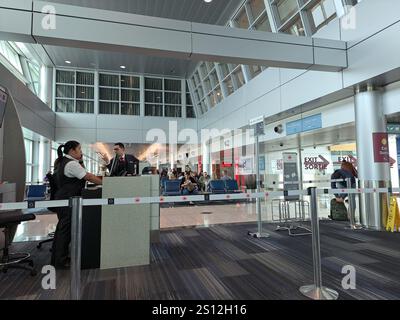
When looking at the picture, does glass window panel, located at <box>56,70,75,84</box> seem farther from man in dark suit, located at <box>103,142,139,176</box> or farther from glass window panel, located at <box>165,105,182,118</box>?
man in dark suit, located at <box>103,142,139,176</box>

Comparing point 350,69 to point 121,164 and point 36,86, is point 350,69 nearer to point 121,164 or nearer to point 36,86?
point 121,164

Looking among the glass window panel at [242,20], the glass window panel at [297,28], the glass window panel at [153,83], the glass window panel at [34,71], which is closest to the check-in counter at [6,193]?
the glass window panel at [297,28]

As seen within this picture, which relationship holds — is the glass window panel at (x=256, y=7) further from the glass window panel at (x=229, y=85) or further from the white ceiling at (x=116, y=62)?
the white ceiling at (x=116, y=62)

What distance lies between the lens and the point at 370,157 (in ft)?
18.0

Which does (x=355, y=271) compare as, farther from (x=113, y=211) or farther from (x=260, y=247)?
(x=113, y=211)

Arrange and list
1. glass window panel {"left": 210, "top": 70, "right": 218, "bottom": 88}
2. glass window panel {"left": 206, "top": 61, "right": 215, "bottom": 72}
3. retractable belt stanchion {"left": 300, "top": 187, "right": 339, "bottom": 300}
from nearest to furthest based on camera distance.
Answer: retractable belt stanchion {"left": 300, "top": 187, "right": 339, "bottom": 300}
glass window panel {"left": 206, "top": 61, "right": 215, "bottom": 72}
glass window panel {"left": 210, "top": 70, "right": 218, "bottom": 88}

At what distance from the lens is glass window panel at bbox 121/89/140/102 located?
1512cm

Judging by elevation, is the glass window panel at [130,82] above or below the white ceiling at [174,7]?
below

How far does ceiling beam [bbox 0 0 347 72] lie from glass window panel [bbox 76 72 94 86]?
11.3 m

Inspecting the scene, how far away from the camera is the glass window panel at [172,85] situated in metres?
15.9

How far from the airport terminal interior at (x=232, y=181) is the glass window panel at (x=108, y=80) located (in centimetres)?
367

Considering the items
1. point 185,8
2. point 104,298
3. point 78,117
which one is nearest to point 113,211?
point 104,298

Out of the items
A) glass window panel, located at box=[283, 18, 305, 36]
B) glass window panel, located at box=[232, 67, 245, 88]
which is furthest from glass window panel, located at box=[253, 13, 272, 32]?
glass window panel, located at box=[232, 67, 245, 88]

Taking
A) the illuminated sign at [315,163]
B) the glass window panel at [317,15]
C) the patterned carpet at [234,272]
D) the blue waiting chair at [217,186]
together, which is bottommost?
the patterned carpet at [234,272]
